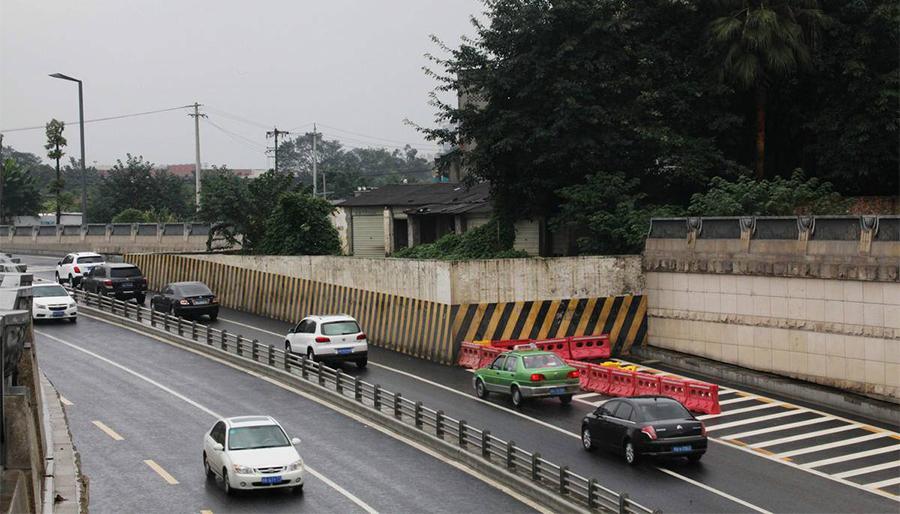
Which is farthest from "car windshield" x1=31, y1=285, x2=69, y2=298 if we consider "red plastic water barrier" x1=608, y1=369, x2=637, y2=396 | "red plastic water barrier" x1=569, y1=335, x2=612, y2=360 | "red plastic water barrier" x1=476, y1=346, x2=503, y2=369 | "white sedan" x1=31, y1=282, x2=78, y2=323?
"red plastic water barrier" x1=608, y1=369, x2=637, y2=396

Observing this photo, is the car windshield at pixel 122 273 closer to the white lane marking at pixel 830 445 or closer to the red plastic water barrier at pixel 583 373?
the red plastic water barrier at pixel 583 373

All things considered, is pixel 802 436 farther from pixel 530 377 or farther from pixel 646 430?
pixel 530 377

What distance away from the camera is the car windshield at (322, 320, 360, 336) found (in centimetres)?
3484

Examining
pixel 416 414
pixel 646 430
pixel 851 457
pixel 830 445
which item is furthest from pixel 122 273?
pixel 851 457

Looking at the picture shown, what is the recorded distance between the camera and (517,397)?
30.2 m

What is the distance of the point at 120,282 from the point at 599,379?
26.1 m

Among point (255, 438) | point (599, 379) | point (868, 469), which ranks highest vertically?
point (255, 438)

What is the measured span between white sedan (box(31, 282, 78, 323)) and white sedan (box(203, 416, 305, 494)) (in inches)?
936

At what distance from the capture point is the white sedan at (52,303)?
43.9 meters

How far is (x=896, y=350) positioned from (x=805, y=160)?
1816 cm

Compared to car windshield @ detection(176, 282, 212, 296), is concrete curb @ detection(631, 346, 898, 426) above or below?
below

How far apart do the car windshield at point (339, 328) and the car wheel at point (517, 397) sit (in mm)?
7120

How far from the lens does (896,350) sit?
103 feet

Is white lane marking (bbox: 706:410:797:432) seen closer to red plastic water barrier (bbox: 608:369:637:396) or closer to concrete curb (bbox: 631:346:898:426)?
concrete curb (bbox: 631:346:898:426)
